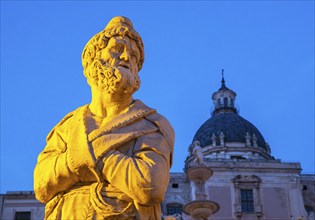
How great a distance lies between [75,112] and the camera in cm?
405

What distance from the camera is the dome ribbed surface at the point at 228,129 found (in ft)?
158

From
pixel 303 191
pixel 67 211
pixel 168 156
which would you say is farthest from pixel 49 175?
pixel 303 191

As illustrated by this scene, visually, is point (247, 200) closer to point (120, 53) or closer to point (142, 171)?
point (120, 53)

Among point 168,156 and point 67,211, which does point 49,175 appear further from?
point 168,156

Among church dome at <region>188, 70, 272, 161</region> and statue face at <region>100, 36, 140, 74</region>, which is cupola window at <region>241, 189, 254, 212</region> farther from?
statue face at <region>100, 36, 140, 74</region>

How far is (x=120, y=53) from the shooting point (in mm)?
4008

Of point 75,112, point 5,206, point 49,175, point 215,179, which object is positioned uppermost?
point 215,179

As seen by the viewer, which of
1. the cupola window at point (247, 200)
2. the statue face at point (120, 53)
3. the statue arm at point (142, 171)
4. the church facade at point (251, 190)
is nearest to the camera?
the statue arm at point (142, 171)

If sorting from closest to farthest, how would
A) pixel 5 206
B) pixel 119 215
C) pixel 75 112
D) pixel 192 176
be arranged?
1. pixel 119 215
2. pixel 75 112
3. pixel 192 176
4. pixel 5 206

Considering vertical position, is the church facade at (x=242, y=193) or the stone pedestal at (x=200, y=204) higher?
the church facade at (x=242, y=193)

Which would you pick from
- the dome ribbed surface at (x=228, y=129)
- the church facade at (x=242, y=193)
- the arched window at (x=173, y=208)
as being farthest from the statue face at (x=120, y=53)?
the dome ribbed surface at (x=228, y=129)

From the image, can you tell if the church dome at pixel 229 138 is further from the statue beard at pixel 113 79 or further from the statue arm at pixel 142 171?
the statue arm at pixel 142 171

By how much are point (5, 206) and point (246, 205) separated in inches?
631

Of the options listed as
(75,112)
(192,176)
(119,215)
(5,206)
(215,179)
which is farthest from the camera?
(215,179)
